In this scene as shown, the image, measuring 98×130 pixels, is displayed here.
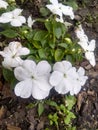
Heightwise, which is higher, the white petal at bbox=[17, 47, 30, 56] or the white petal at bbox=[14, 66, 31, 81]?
the white petal at bbox=[17, 47, 30, 56]

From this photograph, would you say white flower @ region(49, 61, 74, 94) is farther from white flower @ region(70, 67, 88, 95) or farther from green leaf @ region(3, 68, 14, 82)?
green leaf @ region(3, 68, 14, 82)

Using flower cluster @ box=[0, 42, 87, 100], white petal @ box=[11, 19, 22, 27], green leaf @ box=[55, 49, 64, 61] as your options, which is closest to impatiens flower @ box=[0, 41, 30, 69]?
flower cluster @ box=[0, 42, 87, 100]

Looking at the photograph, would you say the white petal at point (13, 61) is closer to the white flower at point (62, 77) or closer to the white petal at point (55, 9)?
the white flower at point (62, 77)

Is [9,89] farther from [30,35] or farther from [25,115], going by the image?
[30,35]

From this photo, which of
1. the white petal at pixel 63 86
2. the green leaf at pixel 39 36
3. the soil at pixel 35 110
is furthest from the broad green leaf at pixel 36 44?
the white petal at pixel 63 86

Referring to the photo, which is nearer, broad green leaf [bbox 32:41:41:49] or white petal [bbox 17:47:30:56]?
white petal [bbox 17:47:30:56]

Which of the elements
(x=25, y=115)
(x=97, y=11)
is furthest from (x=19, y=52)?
(x=97, y=11)

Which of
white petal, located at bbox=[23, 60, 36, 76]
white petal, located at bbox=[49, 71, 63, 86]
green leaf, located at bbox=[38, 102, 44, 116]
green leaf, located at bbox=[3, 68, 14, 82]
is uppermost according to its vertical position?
white petal, located at bbox=[23, 60, 36, 76]
